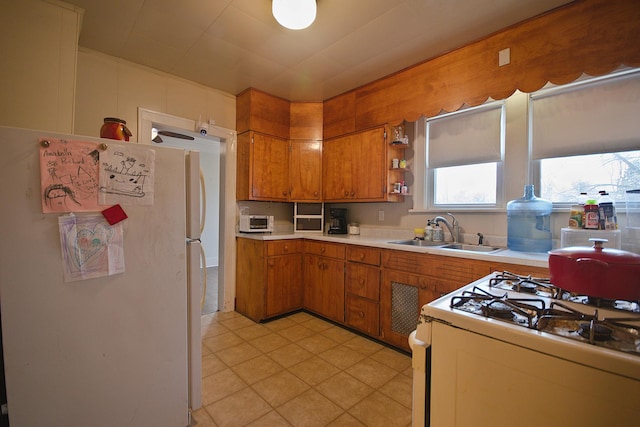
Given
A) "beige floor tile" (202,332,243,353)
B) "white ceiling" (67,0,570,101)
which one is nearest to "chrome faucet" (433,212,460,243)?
"white ceiling" (67,0,570,101)

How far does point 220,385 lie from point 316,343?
86cm

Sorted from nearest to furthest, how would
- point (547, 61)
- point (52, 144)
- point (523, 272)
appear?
point (52, 144), point (523, 272), point (547, 61)

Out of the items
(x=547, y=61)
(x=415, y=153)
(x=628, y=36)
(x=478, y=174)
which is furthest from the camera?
(x=415, y=153)

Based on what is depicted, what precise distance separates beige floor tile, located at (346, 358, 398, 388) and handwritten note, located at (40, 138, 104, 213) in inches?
73.4

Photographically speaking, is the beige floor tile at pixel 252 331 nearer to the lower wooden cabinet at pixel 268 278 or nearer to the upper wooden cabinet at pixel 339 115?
the lower wooden cabinet at pixel 268 278

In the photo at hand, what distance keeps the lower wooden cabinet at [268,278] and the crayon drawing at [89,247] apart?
1676mm

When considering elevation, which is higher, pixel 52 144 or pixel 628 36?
pixel 628 36

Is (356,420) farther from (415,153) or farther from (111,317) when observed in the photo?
(415,153)

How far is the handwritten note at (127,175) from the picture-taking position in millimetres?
1167

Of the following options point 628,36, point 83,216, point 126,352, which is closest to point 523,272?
point 628,36

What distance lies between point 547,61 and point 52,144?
8.84 feet

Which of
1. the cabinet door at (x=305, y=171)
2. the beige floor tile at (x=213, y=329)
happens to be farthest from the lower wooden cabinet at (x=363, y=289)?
the beige floor tile at (x=213, y=329)

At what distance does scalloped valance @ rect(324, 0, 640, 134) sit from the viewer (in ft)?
5.05

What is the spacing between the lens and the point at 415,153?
2791 millimetres
